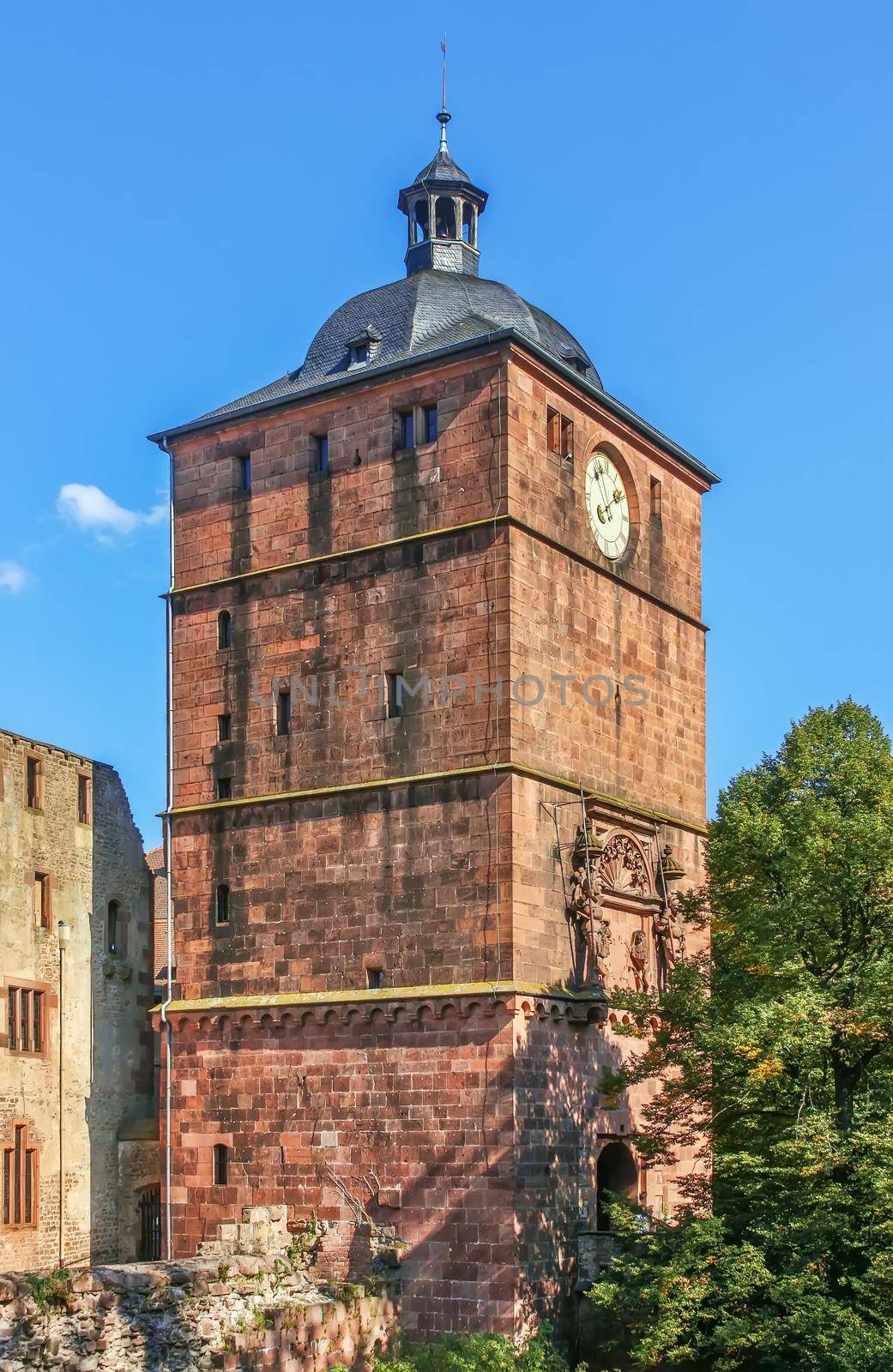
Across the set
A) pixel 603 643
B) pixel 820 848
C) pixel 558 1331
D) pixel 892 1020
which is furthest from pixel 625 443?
pixel 558 1331

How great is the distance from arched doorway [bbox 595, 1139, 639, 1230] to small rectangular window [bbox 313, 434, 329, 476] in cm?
1295

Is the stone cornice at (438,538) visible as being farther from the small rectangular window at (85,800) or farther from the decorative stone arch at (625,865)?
the decorative stone arch at (625,865)

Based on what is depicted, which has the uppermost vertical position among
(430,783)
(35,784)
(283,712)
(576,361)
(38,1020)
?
(576,361)

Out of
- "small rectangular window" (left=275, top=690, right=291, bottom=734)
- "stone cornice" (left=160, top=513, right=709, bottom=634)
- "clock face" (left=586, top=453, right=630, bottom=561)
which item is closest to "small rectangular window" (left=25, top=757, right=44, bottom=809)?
"stone cornice" (left=160, top=513, right=709, bottom=634)

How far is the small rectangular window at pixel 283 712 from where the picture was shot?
35000 mm

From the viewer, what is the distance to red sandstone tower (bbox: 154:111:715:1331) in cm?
3155

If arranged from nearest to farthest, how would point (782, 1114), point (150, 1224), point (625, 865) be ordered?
point (782, 1114) → point (625, 865) → point (150, 1224)

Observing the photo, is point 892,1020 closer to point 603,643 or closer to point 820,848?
point 820,848

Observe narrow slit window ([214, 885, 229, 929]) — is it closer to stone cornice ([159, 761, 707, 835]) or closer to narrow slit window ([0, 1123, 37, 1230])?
stone cornice ([159, 761, 707, 835])

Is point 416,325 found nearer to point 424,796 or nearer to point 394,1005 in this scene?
point 424,796

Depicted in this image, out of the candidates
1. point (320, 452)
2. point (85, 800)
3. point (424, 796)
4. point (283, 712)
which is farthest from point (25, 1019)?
Answer: point (320, 452)

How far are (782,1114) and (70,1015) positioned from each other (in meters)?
13.8

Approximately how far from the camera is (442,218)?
39875 mm

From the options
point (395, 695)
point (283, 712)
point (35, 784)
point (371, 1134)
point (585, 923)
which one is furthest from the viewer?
point (35, 784)
